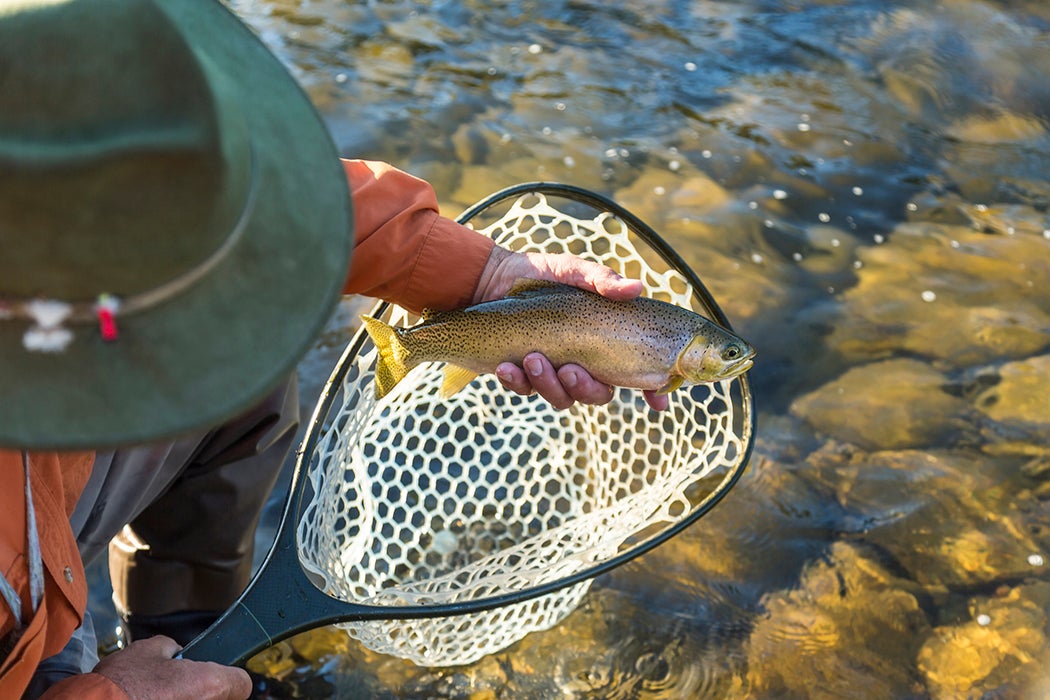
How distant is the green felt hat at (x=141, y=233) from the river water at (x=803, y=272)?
208 cm

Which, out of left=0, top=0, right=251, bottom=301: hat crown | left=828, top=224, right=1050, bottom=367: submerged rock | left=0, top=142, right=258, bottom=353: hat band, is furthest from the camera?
left=828, top=224, right=1050, bottom=367: submerged rock

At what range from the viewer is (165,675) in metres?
2.16

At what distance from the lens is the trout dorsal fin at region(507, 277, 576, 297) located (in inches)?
107

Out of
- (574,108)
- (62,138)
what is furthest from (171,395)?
(574,108)

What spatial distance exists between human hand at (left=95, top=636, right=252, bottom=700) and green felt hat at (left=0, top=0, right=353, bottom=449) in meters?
0.99

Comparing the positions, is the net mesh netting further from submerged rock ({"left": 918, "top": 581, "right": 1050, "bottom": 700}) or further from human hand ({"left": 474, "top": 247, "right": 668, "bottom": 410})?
submerged rock ({"left": 918, "top": 581, "right": 1050, "bottom": 700})

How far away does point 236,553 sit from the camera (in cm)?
309

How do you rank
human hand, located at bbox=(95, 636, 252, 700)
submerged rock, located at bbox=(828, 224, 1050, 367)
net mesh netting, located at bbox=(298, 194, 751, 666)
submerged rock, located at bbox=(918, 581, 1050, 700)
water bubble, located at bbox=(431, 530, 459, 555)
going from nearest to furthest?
human hand, located at bbox=(95, 636, 252, 700) < net mesh netting, located at bbox=(298, 194, 751, 666) < submerged rock, located at bbox=(918, 581, 1050, 700) < water bubble, located at bbox=(431, 530, 459, 555) < submerged rock, located at bbox=(828, 224, 1050, 367)

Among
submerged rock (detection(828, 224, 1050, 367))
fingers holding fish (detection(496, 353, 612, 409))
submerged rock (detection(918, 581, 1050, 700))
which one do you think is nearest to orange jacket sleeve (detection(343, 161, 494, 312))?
fingers holding fish (detection(496, 353, 612, 409))

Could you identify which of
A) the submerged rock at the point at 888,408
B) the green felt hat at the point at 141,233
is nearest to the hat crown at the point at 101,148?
the green felt hat at the point at 141,233

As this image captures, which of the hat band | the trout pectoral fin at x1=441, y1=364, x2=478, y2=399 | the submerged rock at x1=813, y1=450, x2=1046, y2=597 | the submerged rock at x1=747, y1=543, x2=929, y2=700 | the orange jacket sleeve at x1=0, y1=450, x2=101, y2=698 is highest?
the hat band

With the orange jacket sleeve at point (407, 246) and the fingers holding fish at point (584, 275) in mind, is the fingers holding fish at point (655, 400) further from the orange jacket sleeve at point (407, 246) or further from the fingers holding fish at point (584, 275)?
the orange jacket sleeve at point (407, 246)

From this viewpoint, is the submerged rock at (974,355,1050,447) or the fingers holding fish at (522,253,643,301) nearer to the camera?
the fingers holding fish at (522,253,643,301)

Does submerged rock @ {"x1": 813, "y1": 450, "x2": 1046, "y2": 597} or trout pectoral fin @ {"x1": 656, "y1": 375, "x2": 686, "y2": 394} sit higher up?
trout pectoral fin @ {"x1": 656, "y1": 375, "x2": 686, "y2": 394}
